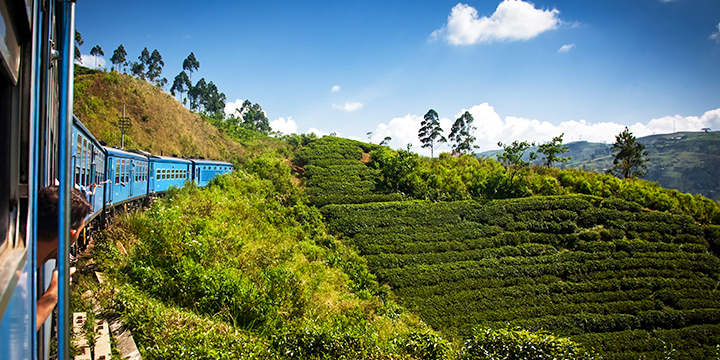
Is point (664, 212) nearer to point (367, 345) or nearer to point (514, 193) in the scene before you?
point (514, 193)

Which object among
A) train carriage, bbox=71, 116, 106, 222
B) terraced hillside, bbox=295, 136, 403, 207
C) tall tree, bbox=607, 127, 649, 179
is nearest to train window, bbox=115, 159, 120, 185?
train carriage, bbox=71, 116, 106, 222

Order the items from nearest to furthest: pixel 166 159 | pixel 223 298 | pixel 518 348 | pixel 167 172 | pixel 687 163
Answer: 1. pixel 223 298
2. pixel 518 348
3. pixel 166 159
4. pixel 167 172
5. pixel 687 163

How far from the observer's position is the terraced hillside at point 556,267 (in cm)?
1433

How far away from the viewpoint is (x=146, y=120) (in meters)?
29.9

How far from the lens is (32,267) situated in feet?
4.58

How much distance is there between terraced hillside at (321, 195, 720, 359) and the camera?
1433 cm

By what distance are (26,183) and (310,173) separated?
2303cm

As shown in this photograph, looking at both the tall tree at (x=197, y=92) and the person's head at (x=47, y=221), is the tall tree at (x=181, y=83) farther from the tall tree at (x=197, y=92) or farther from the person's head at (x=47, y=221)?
the person's head at (x=47, y=221)

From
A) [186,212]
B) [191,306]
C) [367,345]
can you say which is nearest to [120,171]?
[186,212]

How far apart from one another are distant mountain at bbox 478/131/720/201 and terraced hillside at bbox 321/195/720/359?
56.1 m

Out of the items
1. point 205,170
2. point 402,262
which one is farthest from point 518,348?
point 205,170

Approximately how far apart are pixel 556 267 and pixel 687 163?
13574 centimetres

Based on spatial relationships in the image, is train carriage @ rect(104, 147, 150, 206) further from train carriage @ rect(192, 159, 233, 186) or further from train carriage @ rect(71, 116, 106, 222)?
train carriage @ rect(192, 159, 233, 186)

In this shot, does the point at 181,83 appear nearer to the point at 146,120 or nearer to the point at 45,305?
the point at 146,120
